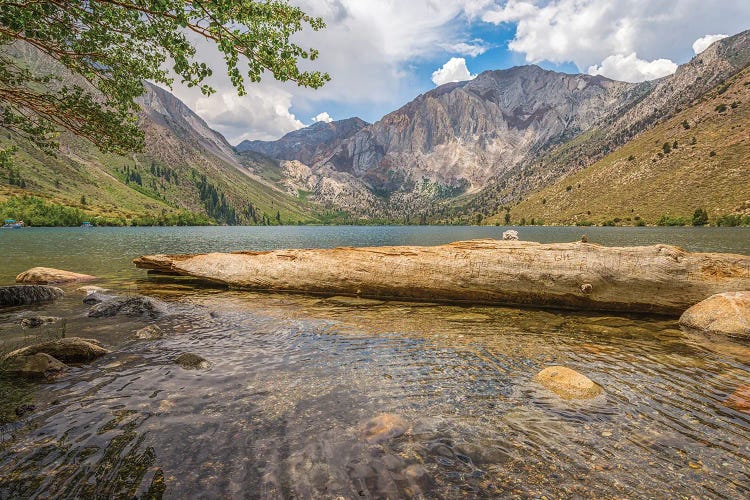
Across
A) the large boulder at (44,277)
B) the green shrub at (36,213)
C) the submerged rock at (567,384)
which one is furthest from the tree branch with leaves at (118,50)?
the green shrub at (36,213)

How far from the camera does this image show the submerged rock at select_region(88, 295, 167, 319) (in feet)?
47.2

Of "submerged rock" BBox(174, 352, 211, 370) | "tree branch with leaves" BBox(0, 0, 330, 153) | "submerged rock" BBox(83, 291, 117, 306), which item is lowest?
"submerged rock" BBox(174, 352, 211, 370)

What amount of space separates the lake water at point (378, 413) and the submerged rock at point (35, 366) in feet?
1.58

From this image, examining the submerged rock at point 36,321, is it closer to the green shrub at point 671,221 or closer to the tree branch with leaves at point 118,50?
the tree branch with leaves at point 118,50

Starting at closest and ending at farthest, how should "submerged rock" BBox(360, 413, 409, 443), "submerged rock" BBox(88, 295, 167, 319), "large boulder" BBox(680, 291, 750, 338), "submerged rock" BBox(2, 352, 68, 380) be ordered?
"submerged rock" BBox(360, 413, 409, 443) → "submerged rock" BBox(2, 352, 68, 380) → "large boulder" BBox(680, 291, 750, 338) → "submerged rock" BBox(88, 295, 167, 319)

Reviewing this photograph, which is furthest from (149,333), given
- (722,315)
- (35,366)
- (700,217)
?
(700,217)

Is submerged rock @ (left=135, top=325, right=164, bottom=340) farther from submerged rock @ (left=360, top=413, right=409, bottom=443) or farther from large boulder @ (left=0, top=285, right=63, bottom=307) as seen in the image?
large boulder @ (left=0, top=285, right=63, bottom=307)

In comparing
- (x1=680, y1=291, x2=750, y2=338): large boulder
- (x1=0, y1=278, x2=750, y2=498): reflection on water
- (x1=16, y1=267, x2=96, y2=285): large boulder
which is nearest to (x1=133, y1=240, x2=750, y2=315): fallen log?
(x1=680, y1=291, x2=750, y2=338): large boulder

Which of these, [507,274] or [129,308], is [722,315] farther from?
[129,308]

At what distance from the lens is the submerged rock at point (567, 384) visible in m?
7.72

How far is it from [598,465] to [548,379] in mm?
3059

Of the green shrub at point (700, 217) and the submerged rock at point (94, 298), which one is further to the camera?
the green shrub at point (700, 217)

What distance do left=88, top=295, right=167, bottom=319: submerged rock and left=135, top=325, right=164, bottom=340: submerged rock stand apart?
2.53 metres

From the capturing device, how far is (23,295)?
16797 mm
